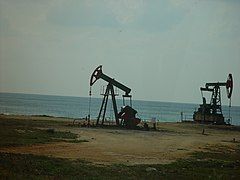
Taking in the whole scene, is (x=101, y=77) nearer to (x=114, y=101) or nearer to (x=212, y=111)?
(x=114, y=101)

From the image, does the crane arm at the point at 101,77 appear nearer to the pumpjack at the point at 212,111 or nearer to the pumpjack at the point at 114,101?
the pumpjack at the point at 114,101

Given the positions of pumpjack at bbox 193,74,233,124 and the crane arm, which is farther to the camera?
pumpjack at bbox 193,74,233,124

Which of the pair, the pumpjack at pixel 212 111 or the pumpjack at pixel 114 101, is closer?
the pumpjack at pixel 114 101

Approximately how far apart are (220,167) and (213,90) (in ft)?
139

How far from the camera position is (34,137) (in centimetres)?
2694

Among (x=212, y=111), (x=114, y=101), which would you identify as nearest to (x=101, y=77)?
(x=114, y=101)

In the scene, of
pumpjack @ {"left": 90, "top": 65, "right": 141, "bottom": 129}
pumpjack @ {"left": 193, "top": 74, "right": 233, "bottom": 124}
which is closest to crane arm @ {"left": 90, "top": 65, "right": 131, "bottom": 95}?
pumpjack @ {"left": 90, "top": 65, "right": 141, "bottom": 129}

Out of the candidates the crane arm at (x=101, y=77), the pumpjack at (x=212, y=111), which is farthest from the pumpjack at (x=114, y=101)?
the pumpjack at (x=212, y=111)

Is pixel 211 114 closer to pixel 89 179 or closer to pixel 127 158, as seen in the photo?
pixel 127 158

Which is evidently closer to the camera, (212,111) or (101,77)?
(101,77)

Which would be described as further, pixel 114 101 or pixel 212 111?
pixel 212 111

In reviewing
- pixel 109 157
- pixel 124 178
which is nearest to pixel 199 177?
pixel 124 178

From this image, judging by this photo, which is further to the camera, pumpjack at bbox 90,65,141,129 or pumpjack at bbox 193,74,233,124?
pumpjack at bbox 193,74,233,124

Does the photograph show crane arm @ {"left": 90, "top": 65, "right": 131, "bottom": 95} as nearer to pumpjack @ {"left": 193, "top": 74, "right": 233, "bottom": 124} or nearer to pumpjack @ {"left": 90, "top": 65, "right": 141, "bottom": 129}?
pumpjack @ {"left": 90, "top": 65, "right": 141, "bottom": 129}
